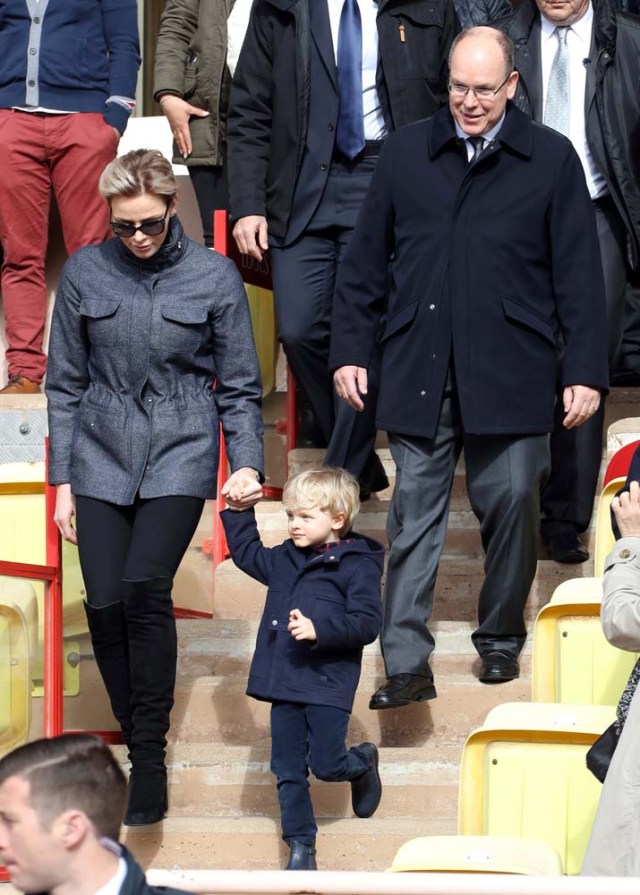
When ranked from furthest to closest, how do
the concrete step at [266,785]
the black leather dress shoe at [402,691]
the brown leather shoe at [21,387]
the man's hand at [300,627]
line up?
the brown leather shoe at [21,387]
the black leather dress shoe at [402,691]
the concrete step at [266,785]
the man's hand at [300,627]

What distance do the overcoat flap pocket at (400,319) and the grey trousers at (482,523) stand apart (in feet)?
0.71

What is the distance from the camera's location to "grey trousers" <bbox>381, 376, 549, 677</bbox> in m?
5.48

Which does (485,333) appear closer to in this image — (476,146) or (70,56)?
(476,146)

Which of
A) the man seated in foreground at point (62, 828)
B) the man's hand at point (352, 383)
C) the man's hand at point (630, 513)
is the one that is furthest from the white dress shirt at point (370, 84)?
the man seated in foreground at point (62, 828)

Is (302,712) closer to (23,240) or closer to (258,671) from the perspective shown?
(258,671)

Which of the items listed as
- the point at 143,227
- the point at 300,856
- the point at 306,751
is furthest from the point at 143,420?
the point at 300,856

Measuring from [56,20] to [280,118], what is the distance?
1.75 metres

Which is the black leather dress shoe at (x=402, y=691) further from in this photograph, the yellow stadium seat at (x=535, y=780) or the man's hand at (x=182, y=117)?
the man's hand at (x=182, y=117)

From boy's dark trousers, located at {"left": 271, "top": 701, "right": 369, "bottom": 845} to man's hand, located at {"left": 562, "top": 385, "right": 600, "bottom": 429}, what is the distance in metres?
1.14

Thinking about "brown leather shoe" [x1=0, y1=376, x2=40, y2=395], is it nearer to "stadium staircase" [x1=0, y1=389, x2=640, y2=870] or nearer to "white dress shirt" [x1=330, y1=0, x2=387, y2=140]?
"stadium staircase" [x1=0, y1=389, x2=640, y2=870]

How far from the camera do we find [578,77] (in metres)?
6.32

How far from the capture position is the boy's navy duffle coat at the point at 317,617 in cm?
498

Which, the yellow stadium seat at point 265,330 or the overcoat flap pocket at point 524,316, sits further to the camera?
the yellow stadium seat at point 265,330

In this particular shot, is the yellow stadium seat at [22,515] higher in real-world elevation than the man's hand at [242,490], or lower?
lower
